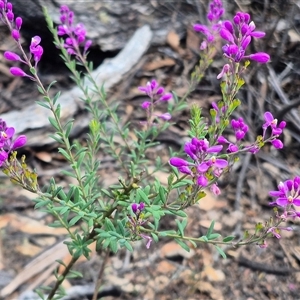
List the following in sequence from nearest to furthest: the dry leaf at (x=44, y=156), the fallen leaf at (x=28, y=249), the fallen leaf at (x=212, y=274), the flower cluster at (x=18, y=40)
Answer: the flower cluster at (x=18, y=40)
the fallen leaf at (x=212, y=274)
the fallen leaf at (x=28, y=249)
the dry leaf at (x=44, y=156)

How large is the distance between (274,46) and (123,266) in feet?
7.22

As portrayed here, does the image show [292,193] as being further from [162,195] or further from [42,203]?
[42,203]

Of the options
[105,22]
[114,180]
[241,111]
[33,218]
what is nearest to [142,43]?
[105,22]

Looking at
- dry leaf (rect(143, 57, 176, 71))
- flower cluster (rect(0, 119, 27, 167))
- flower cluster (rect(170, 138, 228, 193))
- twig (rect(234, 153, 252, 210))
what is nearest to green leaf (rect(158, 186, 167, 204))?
flower cluster (rect(170, 138, 228, 193))

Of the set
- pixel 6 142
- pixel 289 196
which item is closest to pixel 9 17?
pixel 6 142

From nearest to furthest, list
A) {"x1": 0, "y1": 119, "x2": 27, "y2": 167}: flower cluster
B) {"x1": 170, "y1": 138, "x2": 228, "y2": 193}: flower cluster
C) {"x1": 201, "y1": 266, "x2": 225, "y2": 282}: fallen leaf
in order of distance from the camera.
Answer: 1. {"x1": 170, "y1": 138, "x2": 228, "y2": 193}: flower cluster
2. {"x1": 0, "y1": 119, "x2": 27, "y2": 167}: flower cluster
3. {"x1": 201, "y1": 266, "x2": 225, "y2": 282}: fallen leaf

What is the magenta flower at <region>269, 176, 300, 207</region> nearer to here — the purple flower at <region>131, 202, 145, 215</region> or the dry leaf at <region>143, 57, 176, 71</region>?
the purple flower at <region>131, 202, 145, 215</region>

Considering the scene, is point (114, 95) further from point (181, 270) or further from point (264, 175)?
point (181, 270)

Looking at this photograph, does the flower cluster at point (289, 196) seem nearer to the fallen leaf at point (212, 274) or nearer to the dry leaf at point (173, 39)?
the fallen leaf at point (212, 274)

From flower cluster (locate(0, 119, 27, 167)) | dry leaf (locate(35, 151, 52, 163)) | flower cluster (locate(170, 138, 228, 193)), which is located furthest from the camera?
dry leaf (locate(35, 151, 52, 163))

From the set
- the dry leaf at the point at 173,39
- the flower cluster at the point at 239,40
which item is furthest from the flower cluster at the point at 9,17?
the dry leaf at the point at 173,39

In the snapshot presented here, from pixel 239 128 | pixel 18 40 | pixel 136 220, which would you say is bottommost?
pixel 136 220

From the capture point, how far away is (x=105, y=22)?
4.50 meters

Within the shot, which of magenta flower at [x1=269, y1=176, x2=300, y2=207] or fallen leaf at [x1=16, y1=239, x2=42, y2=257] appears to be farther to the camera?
fallen leaf at [x1=16, y1=239, x2=42, y2=257]
